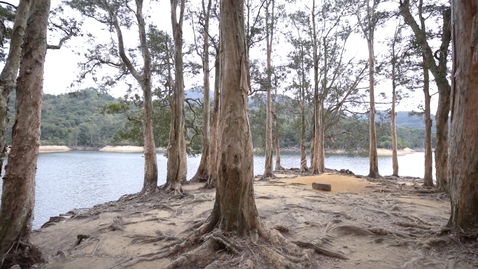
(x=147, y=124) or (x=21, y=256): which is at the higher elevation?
(x=147, y=124)

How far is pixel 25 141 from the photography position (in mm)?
3809

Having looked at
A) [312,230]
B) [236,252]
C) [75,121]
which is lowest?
[312,230]

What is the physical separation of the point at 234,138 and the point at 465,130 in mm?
3204

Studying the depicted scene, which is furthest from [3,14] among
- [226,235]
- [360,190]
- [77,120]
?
[77,120]

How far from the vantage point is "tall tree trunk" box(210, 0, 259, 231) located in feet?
12.1

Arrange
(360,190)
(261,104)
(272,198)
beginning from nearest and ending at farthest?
1. (272,198)
2. (360,190)
3. (261,104)

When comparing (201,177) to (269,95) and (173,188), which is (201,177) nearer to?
(173,188)

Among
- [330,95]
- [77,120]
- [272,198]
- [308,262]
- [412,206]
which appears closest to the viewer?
[308,262]

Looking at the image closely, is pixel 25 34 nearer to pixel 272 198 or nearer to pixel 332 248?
pixel 332 248

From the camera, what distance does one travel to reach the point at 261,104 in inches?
861

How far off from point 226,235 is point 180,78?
23.9 feet

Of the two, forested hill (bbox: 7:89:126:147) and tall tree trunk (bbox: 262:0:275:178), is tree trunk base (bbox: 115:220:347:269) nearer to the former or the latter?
tall tree trunk (bbox: 262:0:275:178)

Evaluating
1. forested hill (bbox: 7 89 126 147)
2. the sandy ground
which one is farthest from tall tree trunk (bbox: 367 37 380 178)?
forested hill (bbox: 7 89 126 147)

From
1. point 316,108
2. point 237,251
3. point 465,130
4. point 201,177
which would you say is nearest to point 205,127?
point 201,177
